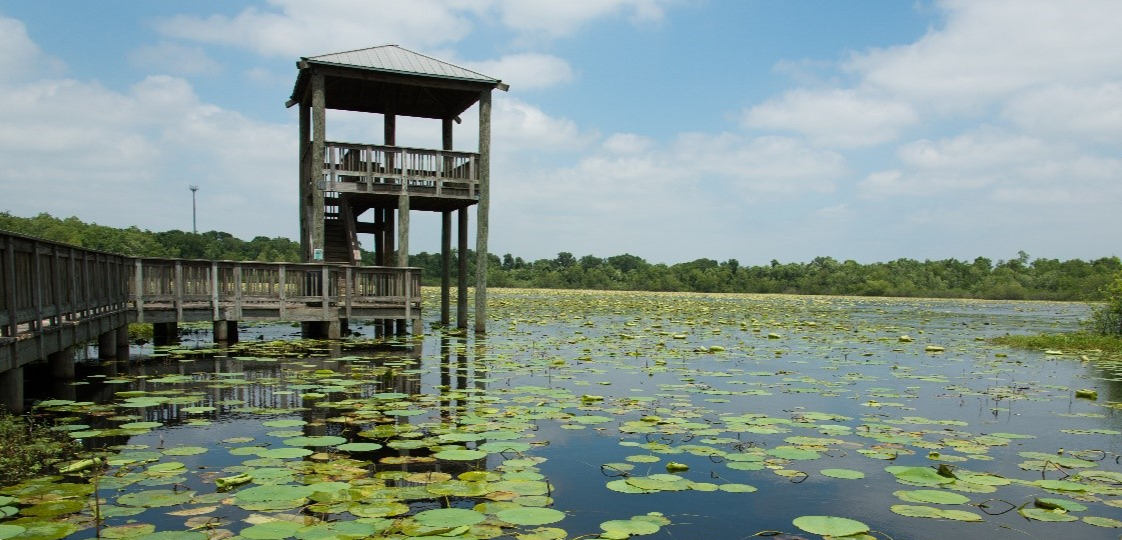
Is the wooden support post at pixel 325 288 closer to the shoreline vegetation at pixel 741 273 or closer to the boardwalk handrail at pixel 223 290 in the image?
the boardwalk handrail at pixel 223 290

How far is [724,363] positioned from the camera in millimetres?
12641

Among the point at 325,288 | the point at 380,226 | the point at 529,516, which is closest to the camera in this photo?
the point at 529,516

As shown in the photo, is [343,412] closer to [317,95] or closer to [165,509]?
[165,509]

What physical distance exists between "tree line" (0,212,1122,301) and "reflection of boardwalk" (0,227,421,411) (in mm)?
60419

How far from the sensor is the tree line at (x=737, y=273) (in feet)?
246

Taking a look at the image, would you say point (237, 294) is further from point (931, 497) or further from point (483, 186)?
point (931, 497)

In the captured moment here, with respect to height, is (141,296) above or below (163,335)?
above

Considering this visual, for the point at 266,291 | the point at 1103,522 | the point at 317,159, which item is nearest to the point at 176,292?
the point at 266,291

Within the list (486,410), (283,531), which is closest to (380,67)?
(486,410)

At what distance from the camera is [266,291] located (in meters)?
14.7

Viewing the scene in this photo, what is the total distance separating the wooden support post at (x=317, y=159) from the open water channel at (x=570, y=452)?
416 centimetres

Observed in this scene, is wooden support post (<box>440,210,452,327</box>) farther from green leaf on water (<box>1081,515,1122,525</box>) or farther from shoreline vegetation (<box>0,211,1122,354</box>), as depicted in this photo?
shoreline vegetation (<box>0,211,1122,354</box>)

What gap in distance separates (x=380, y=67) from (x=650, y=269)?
78.1 meters

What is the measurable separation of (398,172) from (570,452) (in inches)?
451
